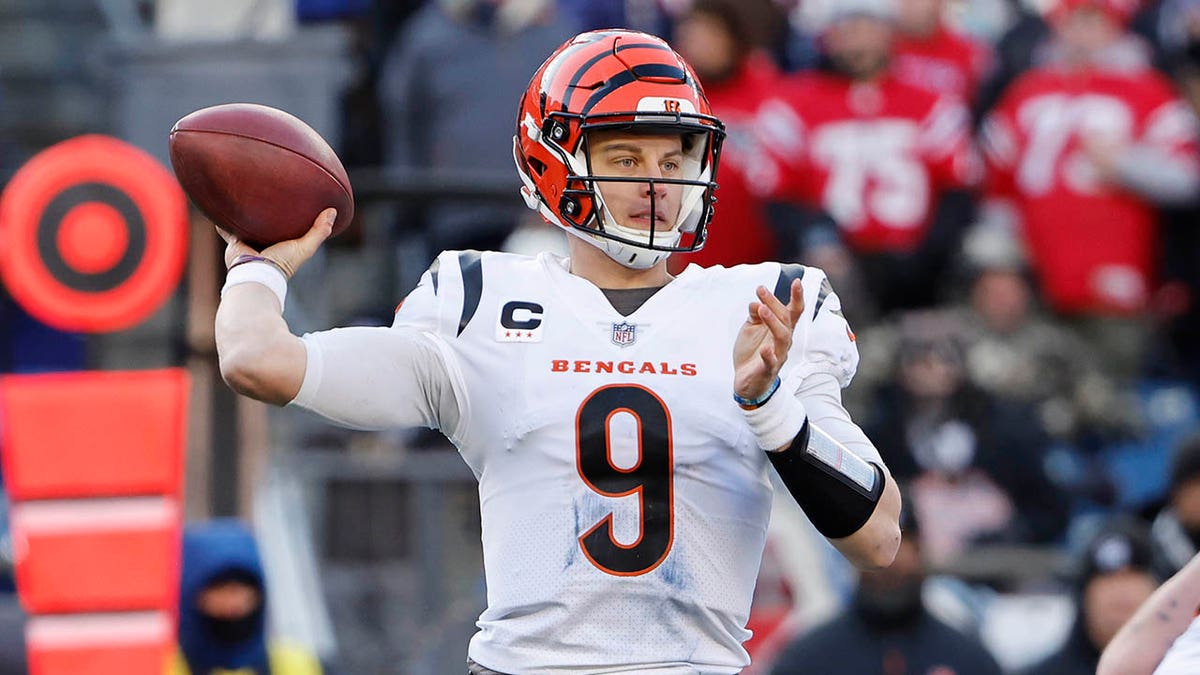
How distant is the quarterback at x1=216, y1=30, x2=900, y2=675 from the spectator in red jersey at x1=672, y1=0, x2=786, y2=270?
4.77 m

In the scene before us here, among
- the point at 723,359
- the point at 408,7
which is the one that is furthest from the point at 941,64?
the point at 723,359

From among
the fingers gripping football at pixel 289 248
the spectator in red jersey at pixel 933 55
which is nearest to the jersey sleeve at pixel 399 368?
the fingers gripping football at pixel 289 248

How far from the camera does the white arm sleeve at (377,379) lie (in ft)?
11.5

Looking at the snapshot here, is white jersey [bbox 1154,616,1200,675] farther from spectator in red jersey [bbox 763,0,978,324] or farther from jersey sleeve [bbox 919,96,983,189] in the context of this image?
jersey sleeve [bbox 919,96,983,189]

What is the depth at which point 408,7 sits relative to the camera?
888 cm

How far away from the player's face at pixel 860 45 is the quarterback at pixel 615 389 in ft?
16.3

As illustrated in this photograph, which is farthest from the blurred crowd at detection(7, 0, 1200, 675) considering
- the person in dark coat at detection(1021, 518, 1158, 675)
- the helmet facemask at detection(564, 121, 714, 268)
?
the helmet facemask at detection(564, 121, 714, 268)

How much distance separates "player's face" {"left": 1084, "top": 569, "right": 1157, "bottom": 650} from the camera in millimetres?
6605

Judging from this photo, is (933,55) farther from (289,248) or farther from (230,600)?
(289,248)

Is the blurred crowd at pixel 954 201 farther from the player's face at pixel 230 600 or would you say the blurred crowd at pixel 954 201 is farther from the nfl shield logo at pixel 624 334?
the nfl shield logo at pixel 624 334

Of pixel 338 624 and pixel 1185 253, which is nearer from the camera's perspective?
→ pixel 338 624

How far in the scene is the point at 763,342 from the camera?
11.0 ft

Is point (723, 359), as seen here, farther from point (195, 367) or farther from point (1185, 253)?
point (1185, 253)

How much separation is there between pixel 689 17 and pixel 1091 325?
2133 mm
